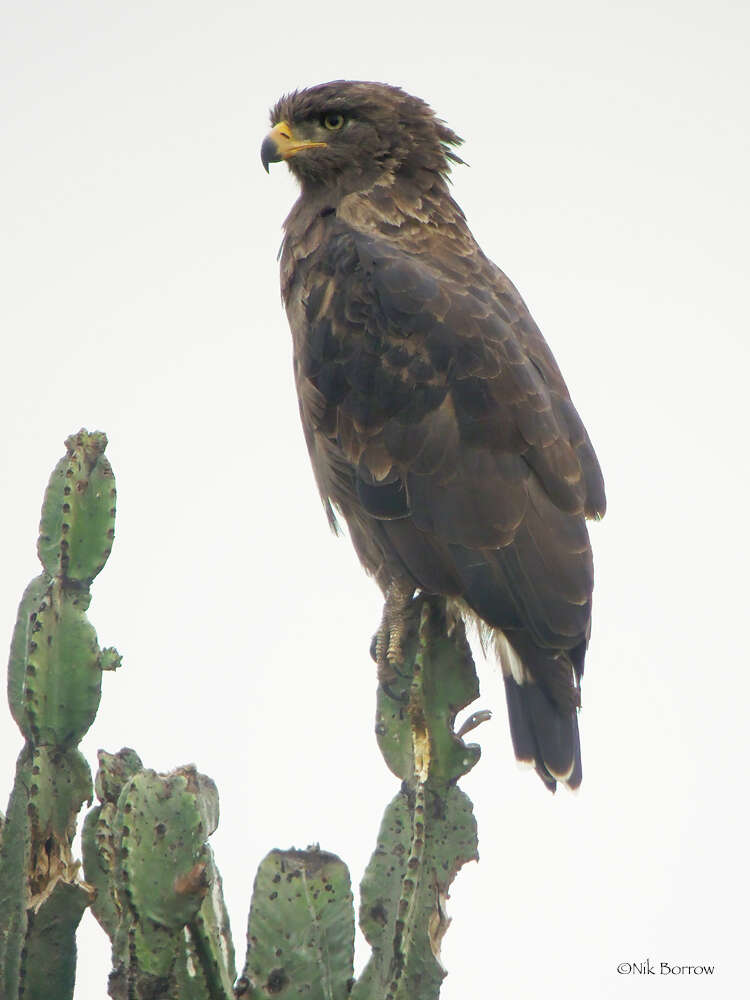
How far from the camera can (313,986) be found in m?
3.81

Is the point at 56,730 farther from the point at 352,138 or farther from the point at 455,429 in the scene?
the point at 352,138

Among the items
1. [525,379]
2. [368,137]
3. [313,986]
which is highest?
[368,137]

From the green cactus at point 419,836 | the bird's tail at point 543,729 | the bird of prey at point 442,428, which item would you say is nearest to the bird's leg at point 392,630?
the bird of prey at point 442,428

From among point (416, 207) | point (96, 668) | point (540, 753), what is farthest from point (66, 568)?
point (416, 207)

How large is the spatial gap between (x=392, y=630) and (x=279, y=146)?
244 centimetres

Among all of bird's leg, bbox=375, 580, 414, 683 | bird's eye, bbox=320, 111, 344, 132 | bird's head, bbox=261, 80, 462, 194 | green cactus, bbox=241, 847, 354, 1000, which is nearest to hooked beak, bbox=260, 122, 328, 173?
bird's head, bbox=261, 80, 462, 194

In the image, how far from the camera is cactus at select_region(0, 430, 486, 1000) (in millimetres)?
3570

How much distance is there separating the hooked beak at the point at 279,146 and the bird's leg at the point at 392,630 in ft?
7.11

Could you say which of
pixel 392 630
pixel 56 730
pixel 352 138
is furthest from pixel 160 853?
pixel 352 138

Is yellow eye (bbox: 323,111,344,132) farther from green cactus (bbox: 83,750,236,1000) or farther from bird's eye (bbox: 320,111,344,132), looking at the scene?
green cactus (bbox: 83,750,236,1000)

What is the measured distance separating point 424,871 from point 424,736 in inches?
17.9

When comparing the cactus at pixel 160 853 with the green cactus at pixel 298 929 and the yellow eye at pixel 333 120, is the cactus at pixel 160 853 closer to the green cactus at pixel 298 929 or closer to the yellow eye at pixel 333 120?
the green cactus at pixel 298 929

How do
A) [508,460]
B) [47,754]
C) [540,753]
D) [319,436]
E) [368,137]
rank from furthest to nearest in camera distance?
[368,137], [319,436], [508,460], [540,753], [47,754]

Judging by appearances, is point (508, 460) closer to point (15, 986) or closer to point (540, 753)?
point (540, 753)
